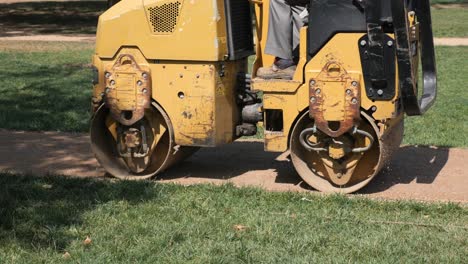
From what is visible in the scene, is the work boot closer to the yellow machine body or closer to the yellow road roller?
the yellow road roller

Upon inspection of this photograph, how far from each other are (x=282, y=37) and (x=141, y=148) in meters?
1.54

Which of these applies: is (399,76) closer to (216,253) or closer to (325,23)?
(325,23)

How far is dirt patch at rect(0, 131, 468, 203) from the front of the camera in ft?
23.3

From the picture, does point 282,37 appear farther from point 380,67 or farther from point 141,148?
point 141,148

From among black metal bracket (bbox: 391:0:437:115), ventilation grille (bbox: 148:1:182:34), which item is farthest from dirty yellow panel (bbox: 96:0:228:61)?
black metal bracket (bbox: 391:0:437:115)

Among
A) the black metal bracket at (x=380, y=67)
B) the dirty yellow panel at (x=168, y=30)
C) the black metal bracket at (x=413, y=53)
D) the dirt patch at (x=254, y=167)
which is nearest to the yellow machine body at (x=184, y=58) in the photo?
the dirty yellow panel at (x=168, y=30)

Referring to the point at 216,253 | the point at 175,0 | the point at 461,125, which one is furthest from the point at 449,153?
the point at 216,253

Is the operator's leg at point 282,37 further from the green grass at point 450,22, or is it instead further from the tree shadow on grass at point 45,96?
the green grass at point 450,22

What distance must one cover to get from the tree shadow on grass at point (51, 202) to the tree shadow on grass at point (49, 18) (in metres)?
17.3

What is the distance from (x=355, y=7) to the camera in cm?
649

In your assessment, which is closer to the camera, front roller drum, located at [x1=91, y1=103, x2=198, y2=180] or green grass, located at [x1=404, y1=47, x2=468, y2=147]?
front roller drum, located at [x1=91, y1=103, x2=198, y2=180]

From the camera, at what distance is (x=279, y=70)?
7.05 meters

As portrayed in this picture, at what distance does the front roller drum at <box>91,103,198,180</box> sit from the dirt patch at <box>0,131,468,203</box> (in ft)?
0.57

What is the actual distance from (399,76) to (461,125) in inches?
160
